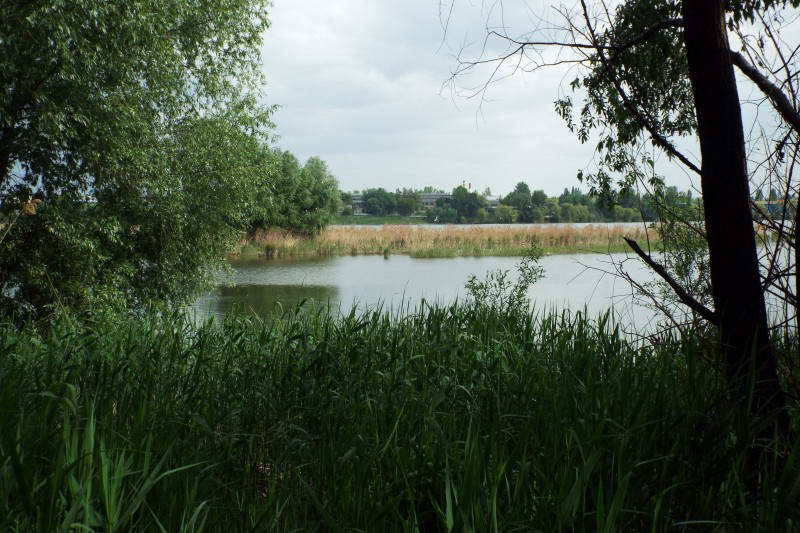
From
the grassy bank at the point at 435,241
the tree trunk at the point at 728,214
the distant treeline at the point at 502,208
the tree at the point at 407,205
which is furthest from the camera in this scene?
the tree at the point at 407,205

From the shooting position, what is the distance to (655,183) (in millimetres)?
5746

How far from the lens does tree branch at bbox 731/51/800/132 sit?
2.81m

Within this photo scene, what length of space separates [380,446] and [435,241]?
996 inches

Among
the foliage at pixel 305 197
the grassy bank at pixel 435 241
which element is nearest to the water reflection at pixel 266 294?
the grassy bank at pixel 435 241

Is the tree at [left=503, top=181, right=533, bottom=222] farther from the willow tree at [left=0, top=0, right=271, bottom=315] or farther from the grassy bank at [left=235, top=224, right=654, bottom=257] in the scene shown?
the willow tree at [left=0, top=0, right=271, bottom=315]

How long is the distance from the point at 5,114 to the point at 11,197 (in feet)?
4.29

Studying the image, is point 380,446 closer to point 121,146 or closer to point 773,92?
point 773,92

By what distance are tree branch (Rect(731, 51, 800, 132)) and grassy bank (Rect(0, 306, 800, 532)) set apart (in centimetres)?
113

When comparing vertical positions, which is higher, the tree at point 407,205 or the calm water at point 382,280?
the tree at point 407,205

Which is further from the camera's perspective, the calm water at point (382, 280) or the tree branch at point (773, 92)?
the calm water at point (382, 280)

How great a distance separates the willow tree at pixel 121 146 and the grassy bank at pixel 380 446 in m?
5.00

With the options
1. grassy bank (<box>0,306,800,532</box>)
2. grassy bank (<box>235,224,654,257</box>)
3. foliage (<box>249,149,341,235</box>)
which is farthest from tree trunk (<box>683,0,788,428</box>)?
foliage (<box>249,149,341,235</box>)

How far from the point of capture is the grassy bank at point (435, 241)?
26672mm

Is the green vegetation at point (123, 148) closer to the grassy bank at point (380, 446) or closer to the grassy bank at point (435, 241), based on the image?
the grassy bank at point (380, 446)
